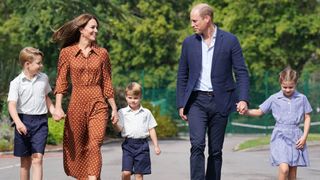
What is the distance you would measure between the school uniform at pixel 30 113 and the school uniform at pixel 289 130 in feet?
7.79

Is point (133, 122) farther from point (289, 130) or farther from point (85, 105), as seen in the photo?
point (289, 130)

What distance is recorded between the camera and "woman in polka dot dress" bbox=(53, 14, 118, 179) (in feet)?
29.3

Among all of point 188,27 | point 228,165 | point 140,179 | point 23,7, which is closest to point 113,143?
point 23,7

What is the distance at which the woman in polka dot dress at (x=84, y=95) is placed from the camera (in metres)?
→ 8.92

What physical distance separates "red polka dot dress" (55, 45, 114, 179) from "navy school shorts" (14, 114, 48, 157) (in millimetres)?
628

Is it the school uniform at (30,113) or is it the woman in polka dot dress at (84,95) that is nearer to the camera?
the woman in polka dot dress at (84,95)

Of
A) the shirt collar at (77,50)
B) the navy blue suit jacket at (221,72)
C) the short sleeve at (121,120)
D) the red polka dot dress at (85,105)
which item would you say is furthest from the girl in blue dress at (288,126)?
the shirt collar at (77,50)

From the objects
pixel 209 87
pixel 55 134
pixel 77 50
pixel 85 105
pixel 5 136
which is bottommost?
pixel 55 134

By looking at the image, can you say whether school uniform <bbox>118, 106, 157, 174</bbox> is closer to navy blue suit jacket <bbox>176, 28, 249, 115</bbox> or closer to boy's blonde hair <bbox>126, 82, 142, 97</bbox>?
boy's blonde hair <bbox>126, 82, 142, 97</bbox>

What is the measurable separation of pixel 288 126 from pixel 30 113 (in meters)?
2.76

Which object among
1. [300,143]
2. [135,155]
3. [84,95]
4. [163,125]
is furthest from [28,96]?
[163,125]

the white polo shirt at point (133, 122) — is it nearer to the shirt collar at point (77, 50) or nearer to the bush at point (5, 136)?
the shirt collar at point (77, 50)

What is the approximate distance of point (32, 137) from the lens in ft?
31.6

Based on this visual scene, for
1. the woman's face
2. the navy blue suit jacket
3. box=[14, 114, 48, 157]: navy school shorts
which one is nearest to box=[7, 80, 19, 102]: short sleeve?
box=[14, 114, 48, 157]: navy school shorts
